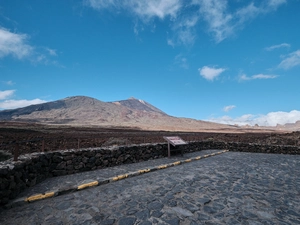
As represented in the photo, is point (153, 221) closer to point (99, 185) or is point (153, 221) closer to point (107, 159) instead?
point (99, 185)

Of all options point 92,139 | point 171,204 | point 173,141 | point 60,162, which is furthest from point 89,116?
point 171,204

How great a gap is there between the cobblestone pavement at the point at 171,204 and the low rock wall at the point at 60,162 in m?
0.80

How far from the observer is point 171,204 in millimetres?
4695

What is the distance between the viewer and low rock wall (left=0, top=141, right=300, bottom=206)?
15.7 ft

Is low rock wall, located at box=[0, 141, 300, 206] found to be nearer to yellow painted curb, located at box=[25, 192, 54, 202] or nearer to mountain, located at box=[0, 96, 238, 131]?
yellow painted curb, located at box=[25, 192, 54, 202]

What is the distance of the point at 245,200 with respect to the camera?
5020mm

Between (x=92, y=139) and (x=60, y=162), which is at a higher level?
(x=92, y=139)

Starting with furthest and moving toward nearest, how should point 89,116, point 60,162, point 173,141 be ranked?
point 89,116, point 173,141, point 60,162

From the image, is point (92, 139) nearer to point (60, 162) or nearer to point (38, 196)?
point (60, 162)

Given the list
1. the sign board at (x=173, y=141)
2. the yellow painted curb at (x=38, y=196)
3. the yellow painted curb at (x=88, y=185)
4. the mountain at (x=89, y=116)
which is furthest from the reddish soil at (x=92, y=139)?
the mountain at (x=89, y=116)

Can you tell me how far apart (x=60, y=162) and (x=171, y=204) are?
473cm

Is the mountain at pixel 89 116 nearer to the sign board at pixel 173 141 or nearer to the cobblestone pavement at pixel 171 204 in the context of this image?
the sign board at pixel 173 141

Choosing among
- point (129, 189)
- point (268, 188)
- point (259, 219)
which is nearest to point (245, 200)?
point (259, 219)

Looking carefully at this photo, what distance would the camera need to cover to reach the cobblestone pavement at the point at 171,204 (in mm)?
3967
